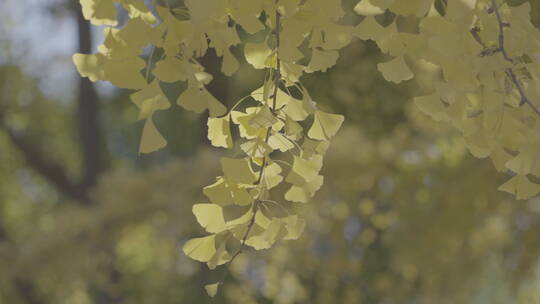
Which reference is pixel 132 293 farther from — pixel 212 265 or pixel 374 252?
pixel 212 265

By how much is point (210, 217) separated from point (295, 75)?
0.15 meters

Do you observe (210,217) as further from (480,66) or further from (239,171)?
(480,66)

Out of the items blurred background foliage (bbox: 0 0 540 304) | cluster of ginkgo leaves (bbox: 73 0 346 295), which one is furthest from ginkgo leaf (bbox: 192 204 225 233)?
blurred background foliage (bbox: 0 0 540 304)

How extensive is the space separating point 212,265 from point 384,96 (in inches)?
124

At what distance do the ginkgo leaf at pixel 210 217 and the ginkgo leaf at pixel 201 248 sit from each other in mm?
11

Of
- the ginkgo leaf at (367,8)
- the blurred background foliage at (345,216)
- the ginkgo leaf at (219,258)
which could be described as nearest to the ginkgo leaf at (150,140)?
the ginkgo leaf at (219,258)

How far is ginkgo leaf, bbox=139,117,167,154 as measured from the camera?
663 mm

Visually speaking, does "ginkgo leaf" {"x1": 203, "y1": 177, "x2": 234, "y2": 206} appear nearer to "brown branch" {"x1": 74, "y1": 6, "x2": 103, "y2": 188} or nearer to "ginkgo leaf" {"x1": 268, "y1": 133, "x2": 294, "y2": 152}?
"ginkgo leaf" {"x1": 268, "y1": 133, "x2": 294, "y2": 152}

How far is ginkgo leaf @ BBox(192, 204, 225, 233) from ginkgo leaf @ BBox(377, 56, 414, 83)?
0.62 ft

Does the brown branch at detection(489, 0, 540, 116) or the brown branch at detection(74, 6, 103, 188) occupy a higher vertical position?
the brown branch at detection(489, 0, 540, 116)

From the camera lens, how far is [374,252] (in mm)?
3994

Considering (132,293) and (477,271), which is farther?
(132,293)

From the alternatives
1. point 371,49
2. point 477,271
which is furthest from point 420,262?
point 371,49

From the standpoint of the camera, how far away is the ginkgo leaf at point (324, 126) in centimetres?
66
